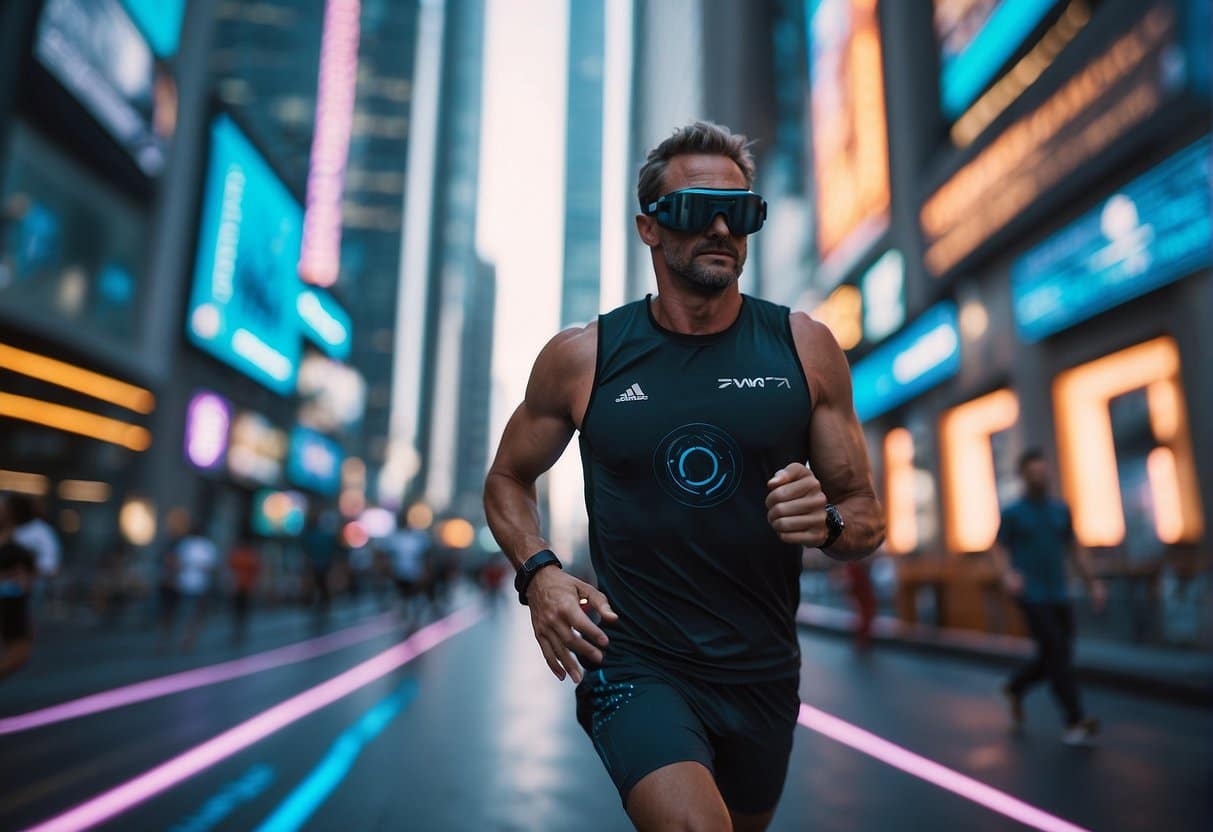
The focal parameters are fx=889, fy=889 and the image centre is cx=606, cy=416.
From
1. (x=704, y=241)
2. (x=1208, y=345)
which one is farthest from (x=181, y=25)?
(x=704, y=241)

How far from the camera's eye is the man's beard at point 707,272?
2.23m

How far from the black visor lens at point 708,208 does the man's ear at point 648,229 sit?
0.12 metres

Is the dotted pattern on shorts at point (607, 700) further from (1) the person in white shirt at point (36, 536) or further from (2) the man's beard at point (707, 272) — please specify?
(1) the person in white shirt at point (36, 536)

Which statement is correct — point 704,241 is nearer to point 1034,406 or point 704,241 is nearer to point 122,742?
point 122,742

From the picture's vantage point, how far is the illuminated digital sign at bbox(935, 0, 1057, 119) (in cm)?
1786

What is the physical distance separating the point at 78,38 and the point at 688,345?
22.0 m

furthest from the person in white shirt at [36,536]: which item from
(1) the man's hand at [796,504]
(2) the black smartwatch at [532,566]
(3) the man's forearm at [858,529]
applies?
(1) the man's hand at [796,504]

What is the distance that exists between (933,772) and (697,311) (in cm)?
420

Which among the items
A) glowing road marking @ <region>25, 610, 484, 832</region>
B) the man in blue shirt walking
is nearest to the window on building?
the man in blue shirt walking

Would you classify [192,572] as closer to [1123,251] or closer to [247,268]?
[1123,251]

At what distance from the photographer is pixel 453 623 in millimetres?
22000

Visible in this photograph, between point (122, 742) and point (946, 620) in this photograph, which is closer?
point (122, 742)

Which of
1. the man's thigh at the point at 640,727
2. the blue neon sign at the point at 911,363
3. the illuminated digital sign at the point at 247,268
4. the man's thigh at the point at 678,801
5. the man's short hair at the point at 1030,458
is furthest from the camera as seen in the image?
the illuminated digital sign at the point at 247,268

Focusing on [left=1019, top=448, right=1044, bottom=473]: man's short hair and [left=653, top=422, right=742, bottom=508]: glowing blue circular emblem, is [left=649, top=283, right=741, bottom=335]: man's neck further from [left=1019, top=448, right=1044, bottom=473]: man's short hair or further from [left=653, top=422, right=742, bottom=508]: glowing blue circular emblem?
[left=1019, top=448, right=1044, bottom=473]: man's short hair
